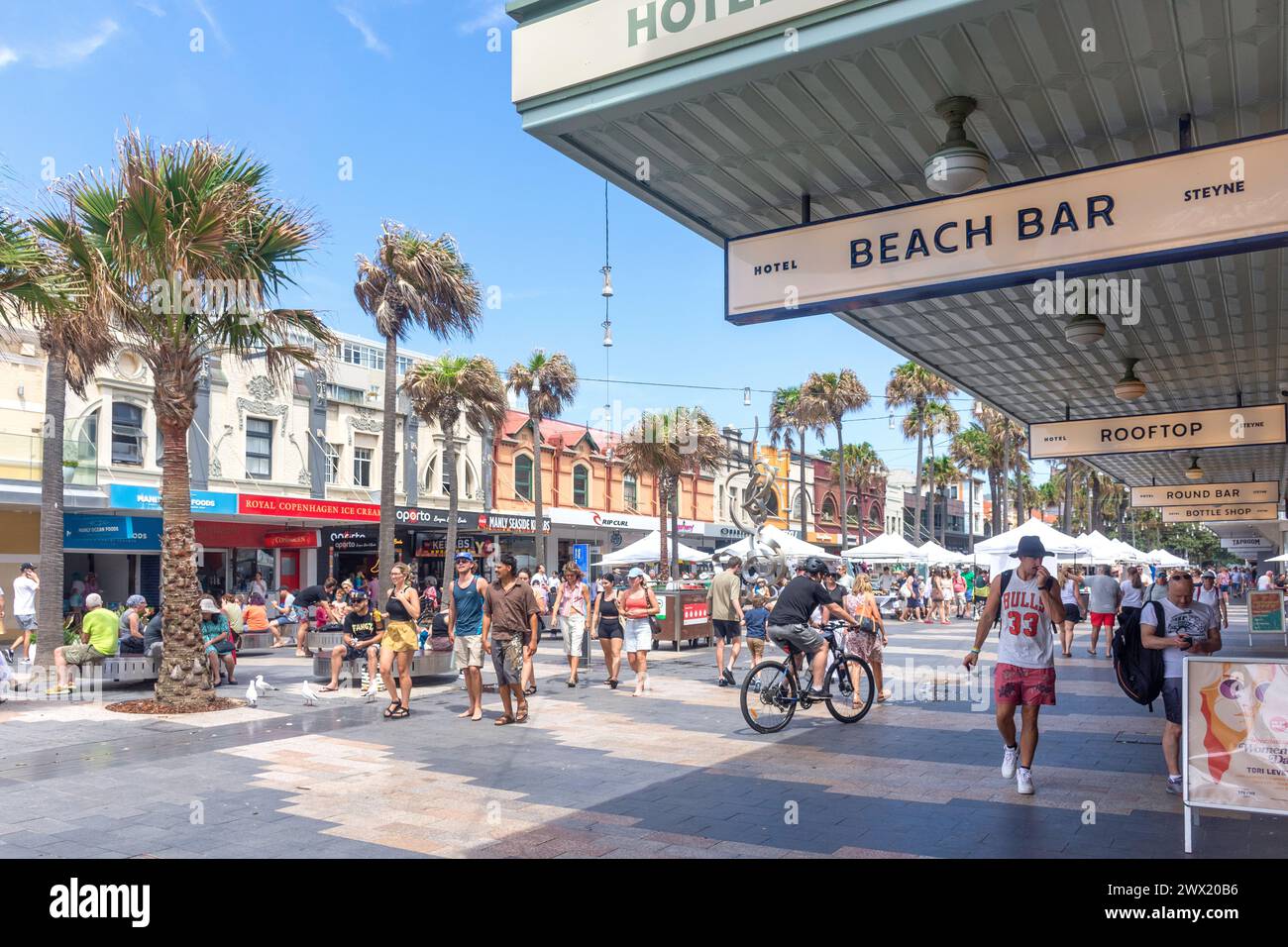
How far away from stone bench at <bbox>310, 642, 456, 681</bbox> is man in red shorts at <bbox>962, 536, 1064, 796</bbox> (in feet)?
29.2

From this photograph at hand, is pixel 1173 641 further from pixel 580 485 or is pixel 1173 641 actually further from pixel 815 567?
pixel 580 485

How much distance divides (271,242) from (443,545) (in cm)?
2254

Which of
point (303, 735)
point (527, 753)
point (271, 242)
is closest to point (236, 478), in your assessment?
point (271, 242)

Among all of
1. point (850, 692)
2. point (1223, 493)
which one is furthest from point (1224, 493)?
point (850, 692)

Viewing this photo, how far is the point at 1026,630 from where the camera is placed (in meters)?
7.13

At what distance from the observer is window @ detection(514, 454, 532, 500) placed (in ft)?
130

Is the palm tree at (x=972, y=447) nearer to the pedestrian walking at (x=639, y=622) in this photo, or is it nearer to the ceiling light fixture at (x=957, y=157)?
the pedestrian walking at (x=639, y=622)

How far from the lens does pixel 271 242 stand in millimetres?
11680

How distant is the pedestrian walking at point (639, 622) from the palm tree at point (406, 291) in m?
10.7

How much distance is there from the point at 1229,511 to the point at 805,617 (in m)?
13.7

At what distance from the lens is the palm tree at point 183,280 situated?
10.9m

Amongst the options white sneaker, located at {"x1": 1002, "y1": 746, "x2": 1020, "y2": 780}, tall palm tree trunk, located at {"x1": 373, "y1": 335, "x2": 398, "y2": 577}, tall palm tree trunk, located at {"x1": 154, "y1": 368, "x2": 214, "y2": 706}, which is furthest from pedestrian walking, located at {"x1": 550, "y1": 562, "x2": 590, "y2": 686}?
white sneaker, located at {"x1": 1002, "y1": 746, "x2": 1020, "y2": 780}

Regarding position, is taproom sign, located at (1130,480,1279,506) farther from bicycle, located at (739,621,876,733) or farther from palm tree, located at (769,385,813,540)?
palm tree, located at (769,385,813,540)

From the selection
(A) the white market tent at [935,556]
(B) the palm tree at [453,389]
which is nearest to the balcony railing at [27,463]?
(B) the palm tree at [453,389]
